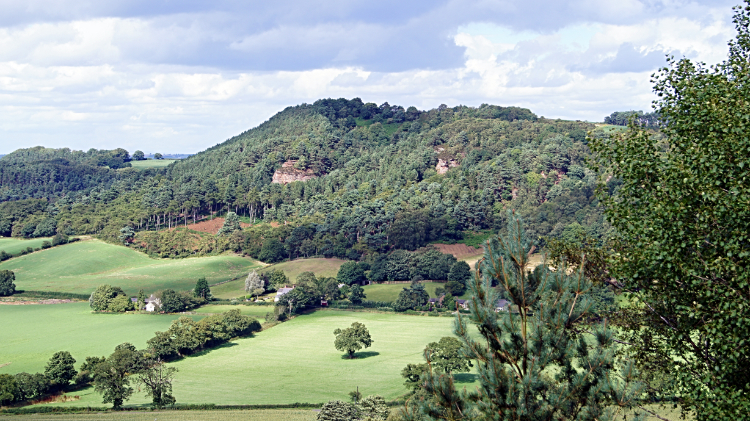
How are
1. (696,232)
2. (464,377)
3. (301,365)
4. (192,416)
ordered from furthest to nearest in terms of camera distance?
(301,365)
(464,377)
(192,416)
(696,232)

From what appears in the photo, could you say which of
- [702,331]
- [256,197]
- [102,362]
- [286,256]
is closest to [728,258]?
[702,331]

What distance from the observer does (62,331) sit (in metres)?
84.8

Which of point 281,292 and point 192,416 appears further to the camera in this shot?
point 281,292

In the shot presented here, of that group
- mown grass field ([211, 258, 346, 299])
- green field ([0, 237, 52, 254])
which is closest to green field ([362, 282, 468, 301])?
mown grass field ([211, 258, 346, 299])

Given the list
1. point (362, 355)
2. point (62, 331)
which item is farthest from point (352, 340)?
point (62, 331)

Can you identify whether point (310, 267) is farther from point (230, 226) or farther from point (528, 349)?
point (528, 349)

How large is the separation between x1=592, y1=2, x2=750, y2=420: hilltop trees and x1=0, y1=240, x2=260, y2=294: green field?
10253 centimetres

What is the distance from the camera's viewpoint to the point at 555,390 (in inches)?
589

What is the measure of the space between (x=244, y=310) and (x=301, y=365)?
30671mm

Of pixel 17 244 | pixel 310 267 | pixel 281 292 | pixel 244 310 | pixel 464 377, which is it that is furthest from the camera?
pixel 17 244

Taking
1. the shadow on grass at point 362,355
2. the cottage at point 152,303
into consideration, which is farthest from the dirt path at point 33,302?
the shadow on grass at point 362,355

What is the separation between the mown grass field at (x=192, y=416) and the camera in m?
49.2

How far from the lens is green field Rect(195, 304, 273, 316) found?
9575 cm

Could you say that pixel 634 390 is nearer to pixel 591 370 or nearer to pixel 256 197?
pixel 591 370
